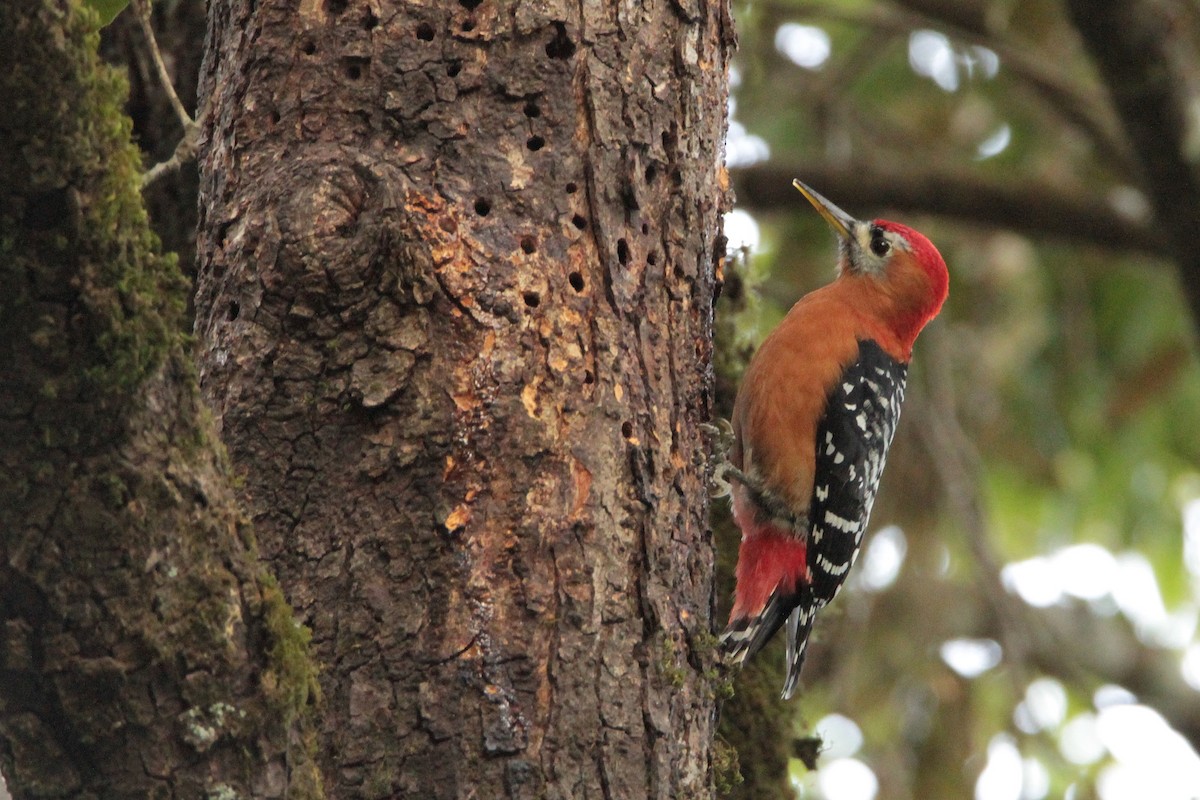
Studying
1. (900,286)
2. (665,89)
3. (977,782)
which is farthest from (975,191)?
(665,89)

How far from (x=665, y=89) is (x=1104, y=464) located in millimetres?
6097

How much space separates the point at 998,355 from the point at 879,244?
10.7 feet

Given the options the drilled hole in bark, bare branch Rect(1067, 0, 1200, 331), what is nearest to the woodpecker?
bare branch Rect(1067, 0, 1200, 331)

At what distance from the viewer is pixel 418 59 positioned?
119 inches

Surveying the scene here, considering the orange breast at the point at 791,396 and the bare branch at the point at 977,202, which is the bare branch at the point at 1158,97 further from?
the orange breast at the point at 791,396

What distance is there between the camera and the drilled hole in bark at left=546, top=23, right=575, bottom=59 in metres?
3.10

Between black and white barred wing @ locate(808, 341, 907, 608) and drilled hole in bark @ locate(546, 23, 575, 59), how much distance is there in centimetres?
228

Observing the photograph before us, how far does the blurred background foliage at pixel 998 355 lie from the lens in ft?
23.1

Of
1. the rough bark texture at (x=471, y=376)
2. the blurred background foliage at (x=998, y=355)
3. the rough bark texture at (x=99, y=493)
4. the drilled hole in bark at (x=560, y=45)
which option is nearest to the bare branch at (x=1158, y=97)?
the blurred background foliage at (x=998, y=355)

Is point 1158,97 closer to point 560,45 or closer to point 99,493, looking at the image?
point 560,45

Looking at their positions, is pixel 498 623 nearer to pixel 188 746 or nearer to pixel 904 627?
pixel 188 746

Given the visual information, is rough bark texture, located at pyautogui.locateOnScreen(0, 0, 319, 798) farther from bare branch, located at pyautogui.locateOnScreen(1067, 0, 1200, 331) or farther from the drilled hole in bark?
bare branch, located at pyautogui.locateOnScreen(1067, 0, 1200, 331)

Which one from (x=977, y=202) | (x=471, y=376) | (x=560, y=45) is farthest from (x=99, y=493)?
(x=977, y=202)

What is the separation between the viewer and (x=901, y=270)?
5.65 m
